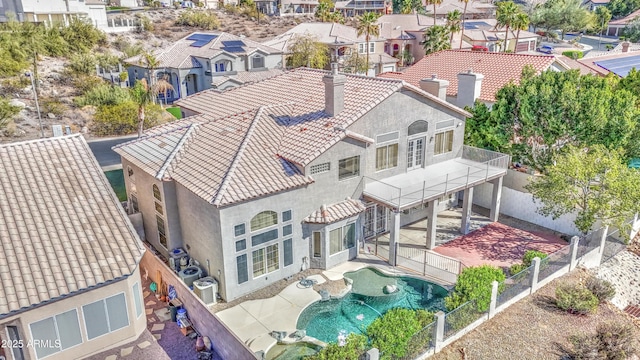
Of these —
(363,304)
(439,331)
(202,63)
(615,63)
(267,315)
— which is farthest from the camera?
(202,63)

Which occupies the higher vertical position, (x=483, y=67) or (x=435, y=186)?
(x=483, y=67)

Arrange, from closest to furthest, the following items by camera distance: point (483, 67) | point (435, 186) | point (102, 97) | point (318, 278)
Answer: point (318, 278) < point (435, 186) < point (483, 67) < point (102, 97)

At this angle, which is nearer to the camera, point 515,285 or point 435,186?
point 515,285

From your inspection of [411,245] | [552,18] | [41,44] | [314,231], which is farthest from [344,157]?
[552,18]

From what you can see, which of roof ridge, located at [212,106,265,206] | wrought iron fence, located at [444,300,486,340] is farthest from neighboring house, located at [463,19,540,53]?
wrought iron fence, located at [444,300,486,340]

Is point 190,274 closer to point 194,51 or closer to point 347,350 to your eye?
point 347,350

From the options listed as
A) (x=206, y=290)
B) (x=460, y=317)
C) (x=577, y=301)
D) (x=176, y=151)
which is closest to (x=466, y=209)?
(x=577, y=301)
